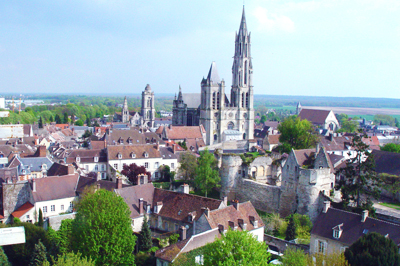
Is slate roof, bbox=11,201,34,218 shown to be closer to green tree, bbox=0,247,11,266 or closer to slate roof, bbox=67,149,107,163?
green tree, bbox=0,247,11,266

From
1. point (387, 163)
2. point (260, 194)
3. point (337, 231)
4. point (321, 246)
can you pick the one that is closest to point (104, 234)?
point (321, 246)

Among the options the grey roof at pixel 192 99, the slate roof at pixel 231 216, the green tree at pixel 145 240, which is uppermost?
the grey roof at pixel 192 99

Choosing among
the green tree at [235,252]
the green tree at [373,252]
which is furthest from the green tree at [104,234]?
the green tree at [373,252]

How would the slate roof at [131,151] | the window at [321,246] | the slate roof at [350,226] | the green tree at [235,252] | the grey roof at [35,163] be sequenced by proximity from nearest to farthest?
the green tree at [235,252], the slate roof at [350,226], the window at [321,246], the grey roof at [35,163], the slate roof at [131,151]

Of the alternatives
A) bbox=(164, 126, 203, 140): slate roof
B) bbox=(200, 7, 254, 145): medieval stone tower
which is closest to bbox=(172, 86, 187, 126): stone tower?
bbox=(200, 7, 254, 145): medieval stone tower

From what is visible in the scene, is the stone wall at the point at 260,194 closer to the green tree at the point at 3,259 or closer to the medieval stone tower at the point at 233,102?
the green tree at the point at 3,259

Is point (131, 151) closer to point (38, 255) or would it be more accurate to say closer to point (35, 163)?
point (35, 163)
